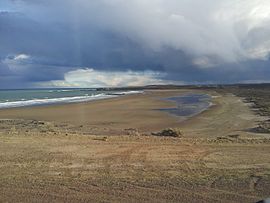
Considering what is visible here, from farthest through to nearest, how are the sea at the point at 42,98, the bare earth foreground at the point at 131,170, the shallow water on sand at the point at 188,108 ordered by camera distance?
the sea at the point at 42,98, the shallow water on sand at the point at 188,108, the bare earth foreground at the point at 131,170

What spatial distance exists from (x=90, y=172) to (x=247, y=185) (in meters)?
4.03

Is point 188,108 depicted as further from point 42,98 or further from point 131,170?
point 42,98

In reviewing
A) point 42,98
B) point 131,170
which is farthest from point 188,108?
point 42,98

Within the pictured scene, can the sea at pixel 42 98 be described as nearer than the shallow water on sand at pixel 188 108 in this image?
No

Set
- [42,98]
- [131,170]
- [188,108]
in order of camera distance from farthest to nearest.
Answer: [42,98] < [188,108] < [131,170]

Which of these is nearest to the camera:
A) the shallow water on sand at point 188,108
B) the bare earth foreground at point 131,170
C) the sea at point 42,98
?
the bare earth foreground at point 131,170

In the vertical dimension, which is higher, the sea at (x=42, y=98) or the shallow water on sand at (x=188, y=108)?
the sea at (x=42, y=98)

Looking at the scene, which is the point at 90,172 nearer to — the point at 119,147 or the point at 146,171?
the point at 146,171

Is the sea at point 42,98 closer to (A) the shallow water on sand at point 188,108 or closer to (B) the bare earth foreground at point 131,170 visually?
(A) the shallow water on sand at point 188,108

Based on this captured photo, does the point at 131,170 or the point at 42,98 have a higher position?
the point at 42,98

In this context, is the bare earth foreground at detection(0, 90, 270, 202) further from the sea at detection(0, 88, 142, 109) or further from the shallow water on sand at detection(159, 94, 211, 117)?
the sea at detection(0, 88, 142, 109)

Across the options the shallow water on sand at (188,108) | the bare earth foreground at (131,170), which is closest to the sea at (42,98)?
the shallow water on sand at (188,108)

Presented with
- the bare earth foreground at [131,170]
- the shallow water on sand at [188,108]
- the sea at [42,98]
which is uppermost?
the sea at [42,98]

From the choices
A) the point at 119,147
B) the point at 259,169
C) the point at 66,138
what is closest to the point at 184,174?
the point at 259,169
